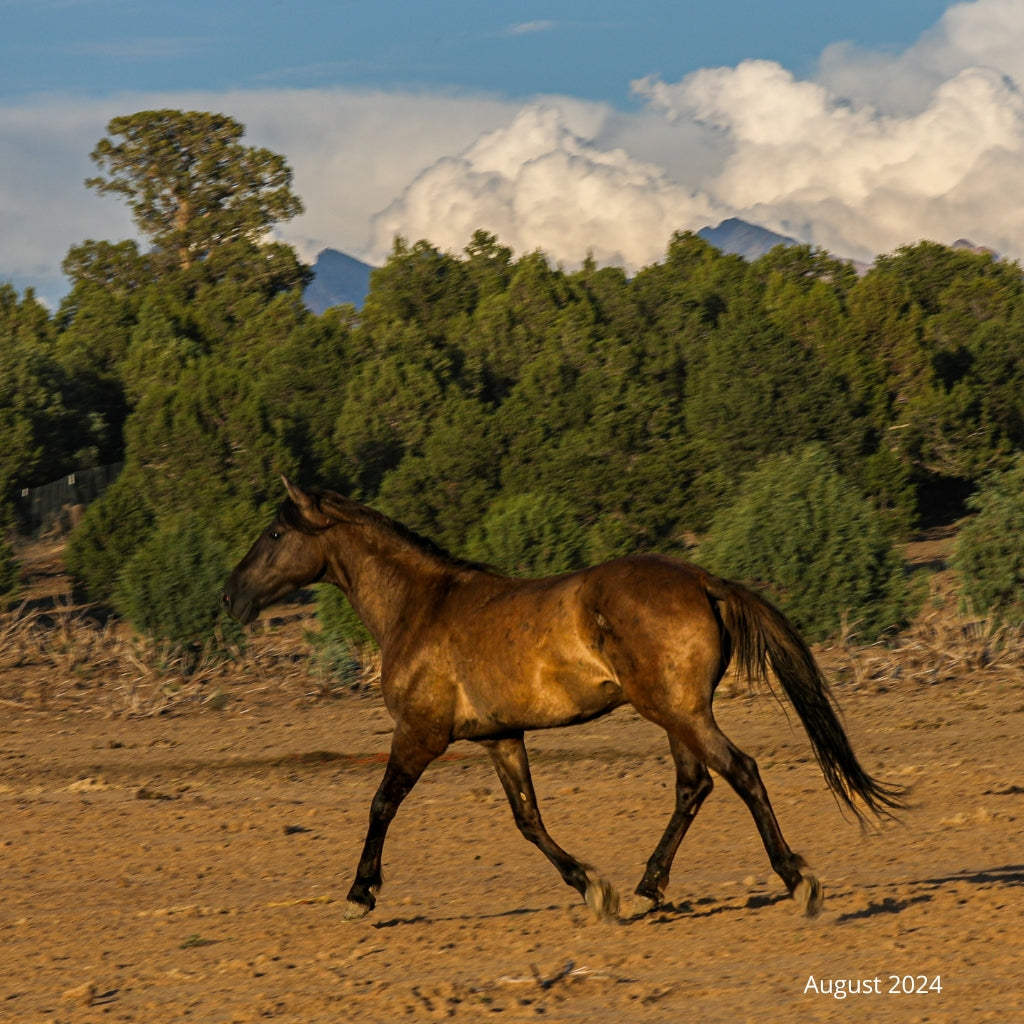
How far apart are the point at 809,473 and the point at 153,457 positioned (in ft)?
36.4

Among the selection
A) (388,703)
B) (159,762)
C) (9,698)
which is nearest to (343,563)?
(388,703)

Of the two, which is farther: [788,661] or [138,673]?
[138,673]

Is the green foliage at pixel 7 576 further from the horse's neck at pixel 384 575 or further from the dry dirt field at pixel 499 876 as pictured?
the horse's neck at pixel 384 575

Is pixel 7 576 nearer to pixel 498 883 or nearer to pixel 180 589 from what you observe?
pixel 180 589

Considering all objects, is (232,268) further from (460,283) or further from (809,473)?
(809,473)

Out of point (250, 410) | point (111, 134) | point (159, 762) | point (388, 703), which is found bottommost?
point (159, 762)

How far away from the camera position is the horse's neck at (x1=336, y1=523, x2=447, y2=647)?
21.1ft

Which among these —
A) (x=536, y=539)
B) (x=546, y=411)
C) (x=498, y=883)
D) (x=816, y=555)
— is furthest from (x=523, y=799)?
(x=546, y=411)

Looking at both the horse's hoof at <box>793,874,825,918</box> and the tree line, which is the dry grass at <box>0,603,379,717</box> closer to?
the tree line

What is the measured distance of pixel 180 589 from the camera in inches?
586

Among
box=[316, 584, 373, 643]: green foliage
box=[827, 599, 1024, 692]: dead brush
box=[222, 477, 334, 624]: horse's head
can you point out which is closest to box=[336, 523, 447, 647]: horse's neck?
box=[222, 477, 334, 624]: horse's head

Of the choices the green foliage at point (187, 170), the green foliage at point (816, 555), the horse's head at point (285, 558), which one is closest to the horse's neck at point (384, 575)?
the horse's head at point (285, 558)

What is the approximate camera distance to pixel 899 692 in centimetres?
1191

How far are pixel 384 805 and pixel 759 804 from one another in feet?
5.26
